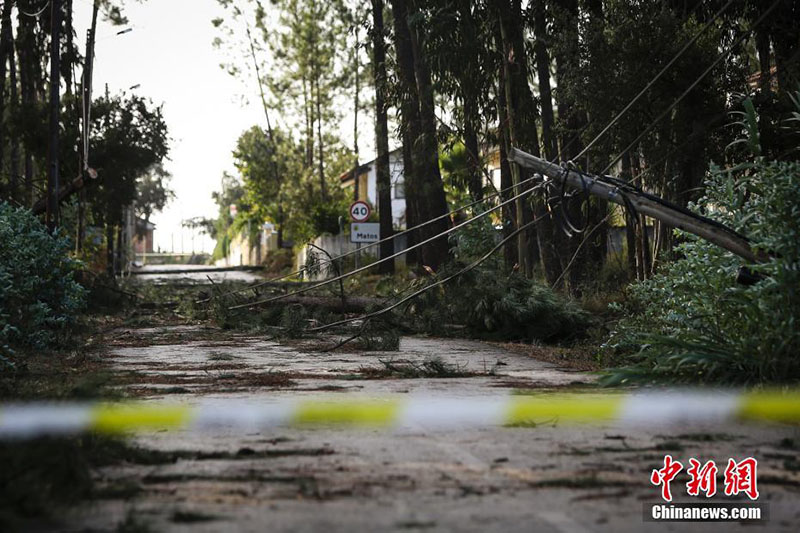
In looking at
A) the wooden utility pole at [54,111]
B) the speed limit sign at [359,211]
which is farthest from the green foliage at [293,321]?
the speed limit sign at [359,211]

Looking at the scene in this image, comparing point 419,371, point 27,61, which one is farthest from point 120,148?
point 419,371

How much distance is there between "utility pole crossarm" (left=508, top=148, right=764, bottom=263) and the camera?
720 centimetres

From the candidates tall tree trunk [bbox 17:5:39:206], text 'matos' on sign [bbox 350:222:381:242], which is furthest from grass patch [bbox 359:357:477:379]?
tall tree trunk [bbox 17:5:39:206]

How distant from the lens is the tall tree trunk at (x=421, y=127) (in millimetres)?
22844

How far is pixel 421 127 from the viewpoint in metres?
23.5

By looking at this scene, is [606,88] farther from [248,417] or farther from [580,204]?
[248,417]

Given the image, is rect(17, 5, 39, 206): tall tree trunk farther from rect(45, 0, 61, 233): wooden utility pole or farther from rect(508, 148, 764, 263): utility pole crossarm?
rect(508, 148, 764, 263): utility pole crossarm

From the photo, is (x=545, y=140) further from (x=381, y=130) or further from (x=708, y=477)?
(x=381, y=130)

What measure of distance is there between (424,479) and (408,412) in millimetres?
2040

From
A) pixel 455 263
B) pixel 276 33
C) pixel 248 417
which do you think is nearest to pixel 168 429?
pixel 248 417

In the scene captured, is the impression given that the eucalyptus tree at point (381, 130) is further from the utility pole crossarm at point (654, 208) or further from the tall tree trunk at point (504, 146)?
the utility pole crossarm at point (654, 208)

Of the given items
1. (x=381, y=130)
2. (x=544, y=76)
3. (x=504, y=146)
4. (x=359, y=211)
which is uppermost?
(x=381, y=130)

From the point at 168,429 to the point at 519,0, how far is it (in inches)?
577

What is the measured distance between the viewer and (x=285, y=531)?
3.34 meters
